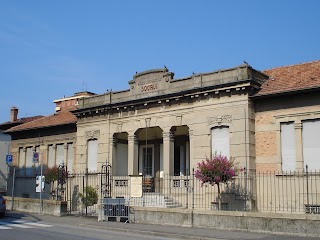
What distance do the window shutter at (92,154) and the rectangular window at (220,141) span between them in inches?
364

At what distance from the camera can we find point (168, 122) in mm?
24391

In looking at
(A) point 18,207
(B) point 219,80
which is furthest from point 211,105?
(A) point 18,207

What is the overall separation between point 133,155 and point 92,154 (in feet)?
13.3

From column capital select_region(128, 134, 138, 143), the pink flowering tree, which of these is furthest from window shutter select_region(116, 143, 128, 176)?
the pink flowering tree

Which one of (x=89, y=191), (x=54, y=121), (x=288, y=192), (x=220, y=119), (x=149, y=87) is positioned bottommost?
(x=89, y=191)

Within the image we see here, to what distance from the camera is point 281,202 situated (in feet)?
66.2

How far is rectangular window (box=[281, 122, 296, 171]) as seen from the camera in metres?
20.2

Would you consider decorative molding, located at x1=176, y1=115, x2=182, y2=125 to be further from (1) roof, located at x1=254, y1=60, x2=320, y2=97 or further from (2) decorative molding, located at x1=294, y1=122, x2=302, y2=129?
(2) decorative molding, located at x1=294, y1=122, x2=302, y2=129

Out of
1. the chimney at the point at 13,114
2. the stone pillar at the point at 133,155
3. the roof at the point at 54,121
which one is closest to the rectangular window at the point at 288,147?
the stone pillar at the point at 133,155

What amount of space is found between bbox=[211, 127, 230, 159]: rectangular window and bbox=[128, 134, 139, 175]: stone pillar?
5533mm

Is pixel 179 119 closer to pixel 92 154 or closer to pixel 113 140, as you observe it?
pixel 113 140

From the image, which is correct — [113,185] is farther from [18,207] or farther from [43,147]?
[43,147]

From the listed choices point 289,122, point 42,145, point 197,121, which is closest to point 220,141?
point 197,121

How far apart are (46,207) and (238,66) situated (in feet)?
44.1
